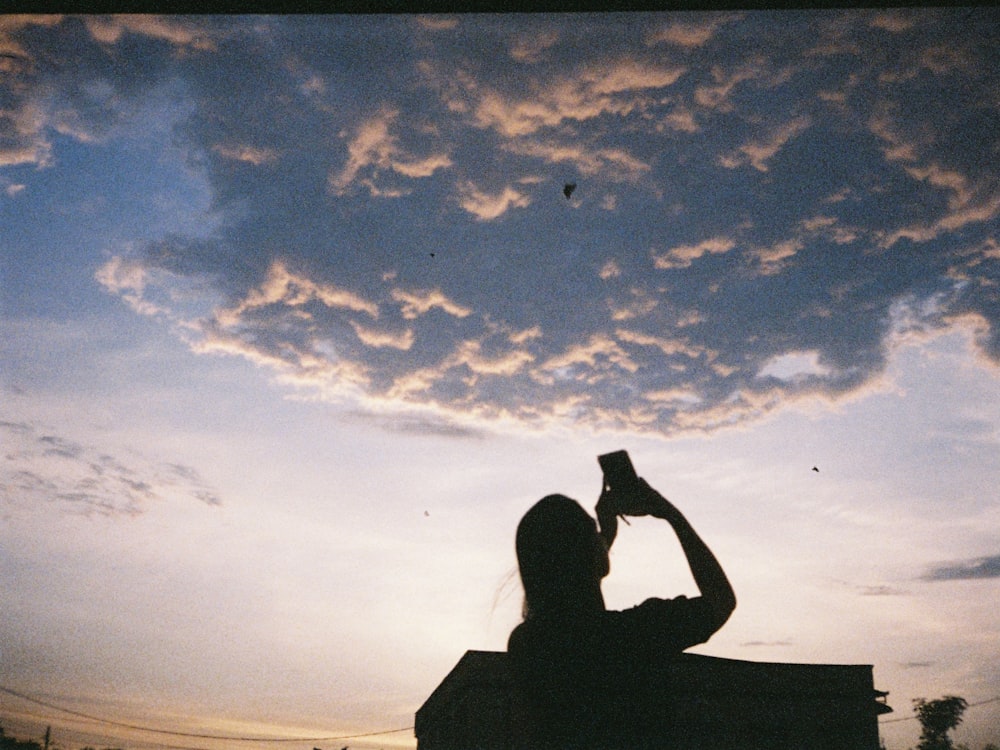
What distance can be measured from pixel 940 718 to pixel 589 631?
77.3 m

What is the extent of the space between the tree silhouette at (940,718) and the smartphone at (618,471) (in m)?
73.8

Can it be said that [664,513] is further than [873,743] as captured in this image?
No

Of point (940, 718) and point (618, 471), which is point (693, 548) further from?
point (940, 718)

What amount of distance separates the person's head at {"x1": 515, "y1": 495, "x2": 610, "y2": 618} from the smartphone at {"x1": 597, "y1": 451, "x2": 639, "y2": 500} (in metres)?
0.14

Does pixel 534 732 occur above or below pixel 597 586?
below

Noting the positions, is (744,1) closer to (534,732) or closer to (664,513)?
(664,513)

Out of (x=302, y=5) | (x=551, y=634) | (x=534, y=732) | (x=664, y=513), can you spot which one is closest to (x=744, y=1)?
(x=302, y=5)

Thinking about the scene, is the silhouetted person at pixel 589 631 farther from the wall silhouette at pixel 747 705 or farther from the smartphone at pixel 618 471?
the wall silhouette at pixel 747 705

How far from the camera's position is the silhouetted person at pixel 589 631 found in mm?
1753

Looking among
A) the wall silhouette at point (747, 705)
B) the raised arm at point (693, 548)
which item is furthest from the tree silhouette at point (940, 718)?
the raised arm at point (693, 548)

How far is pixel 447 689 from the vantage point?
85.3 ft

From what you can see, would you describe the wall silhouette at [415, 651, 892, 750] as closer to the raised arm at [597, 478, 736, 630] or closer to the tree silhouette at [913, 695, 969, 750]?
the raised arm at [597, 478, 736, 630]

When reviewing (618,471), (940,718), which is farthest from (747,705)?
(940,718)

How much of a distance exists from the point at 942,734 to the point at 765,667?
5150 cm
